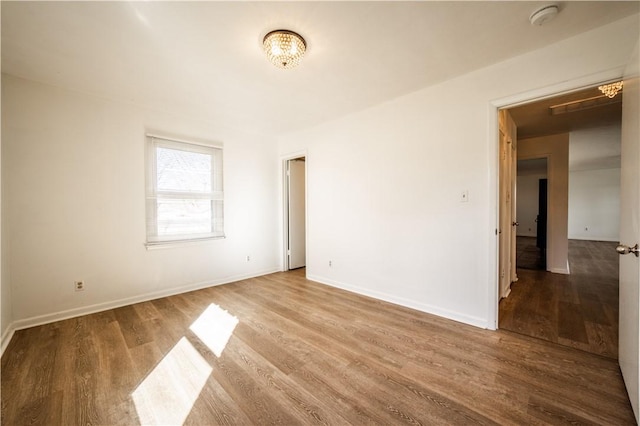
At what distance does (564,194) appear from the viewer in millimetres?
4379

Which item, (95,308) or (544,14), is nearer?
(544,14)

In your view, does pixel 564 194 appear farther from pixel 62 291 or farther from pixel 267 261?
pixel 62 291

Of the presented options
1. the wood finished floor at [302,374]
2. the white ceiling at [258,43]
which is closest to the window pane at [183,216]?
the wood finished floor at [302,374]

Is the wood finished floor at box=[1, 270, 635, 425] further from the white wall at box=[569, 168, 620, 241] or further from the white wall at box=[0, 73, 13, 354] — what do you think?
the white wall at box=[569, 168, 620, 241]

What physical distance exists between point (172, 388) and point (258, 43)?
8.62 ft

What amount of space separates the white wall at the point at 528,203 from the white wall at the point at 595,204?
109 cm

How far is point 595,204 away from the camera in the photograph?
28.6 ft

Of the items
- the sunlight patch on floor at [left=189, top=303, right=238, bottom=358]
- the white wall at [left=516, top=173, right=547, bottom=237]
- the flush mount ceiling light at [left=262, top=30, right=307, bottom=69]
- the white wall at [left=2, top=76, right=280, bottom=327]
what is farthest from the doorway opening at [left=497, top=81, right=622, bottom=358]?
the white wall at [left=2, top=76, right=280, bottom=327]

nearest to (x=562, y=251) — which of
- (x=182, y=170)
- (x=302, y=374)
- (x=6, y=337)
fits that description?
(x=302, y=374)

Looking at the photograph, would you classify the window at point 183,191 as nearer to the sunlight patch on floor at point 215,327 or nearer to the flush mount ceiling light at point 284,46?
the sunlight patch on floor at point 215,327

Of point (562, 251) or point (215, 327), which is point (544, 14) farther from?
point (562, 251)

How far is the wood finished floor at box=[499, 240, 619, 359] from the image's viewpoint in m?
2.21

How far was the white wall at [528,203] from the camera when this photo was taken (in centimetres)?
947

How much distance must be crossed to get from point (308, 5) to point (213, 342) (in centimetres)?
275
